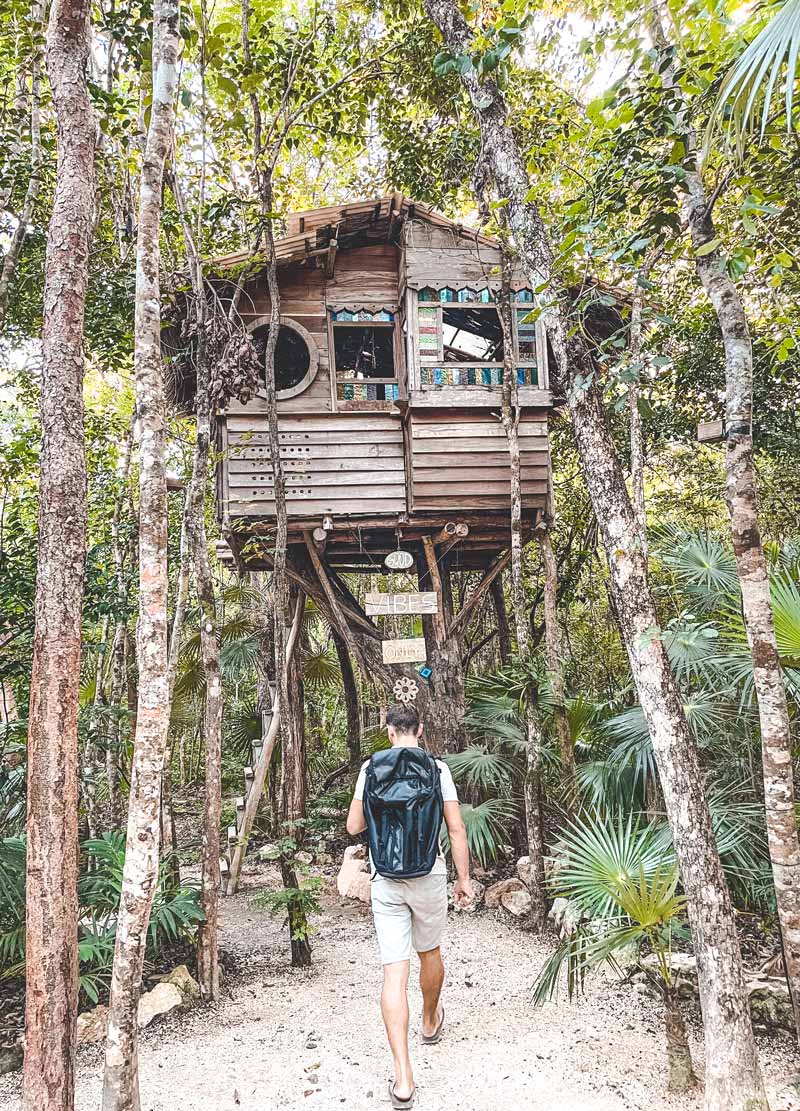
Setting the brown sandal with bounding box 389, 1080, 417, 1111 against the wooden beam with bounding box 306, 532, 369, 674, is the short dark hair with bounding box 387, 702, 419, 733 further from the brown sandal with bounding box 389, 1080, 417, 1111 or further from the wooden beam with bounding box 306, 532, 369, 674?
the wooden beam with bounding box 306, 532, 369, 674

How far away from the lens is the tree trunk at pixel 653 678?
3.05 meters

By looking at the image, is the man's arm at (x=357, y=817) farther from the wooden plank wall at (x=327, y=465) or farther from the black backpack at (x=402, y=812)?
the wooden plank wall at (x=327, y=465)

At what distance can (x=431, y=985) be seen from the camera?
3.89 m

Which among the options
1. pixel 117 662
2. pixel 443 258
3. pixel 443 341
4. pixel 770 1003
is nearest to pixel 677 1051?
pixel 770 1003

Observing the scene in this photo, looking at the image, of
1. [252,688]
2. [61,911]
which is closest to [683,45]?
[61,911]

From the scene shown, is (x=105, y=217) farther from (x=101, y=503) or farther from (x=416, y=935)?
(x=416, y=935)

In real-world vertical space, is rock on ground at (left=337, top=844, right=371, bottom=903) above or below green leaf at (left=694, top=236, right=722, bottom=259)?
below

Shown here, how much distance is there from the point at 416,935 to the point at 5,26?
7488 millimetres

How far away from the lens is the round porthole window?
25.9ft

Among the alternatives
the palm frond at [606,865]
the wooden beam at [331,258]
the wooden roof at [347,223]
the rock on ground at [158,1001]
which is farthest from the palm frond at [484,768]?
the wooden beam at [331,258]

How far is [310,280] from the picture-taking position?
8.16 meters

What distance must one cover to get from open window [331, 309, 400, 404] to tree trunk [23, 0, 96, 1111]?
444cm

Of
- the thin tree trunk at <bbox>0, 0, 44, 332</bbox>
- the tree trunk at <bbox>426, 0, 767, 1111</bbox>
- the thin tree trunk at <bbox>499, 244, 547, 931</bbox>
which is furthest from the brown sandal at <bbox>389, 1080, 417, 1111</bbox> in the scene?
the thin tree trunk at <bbox>0, 0, 44, 332</bbox>

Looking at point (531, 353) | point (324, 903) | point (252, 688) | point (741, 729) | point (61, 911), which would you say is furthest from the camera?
point (252, 688)
